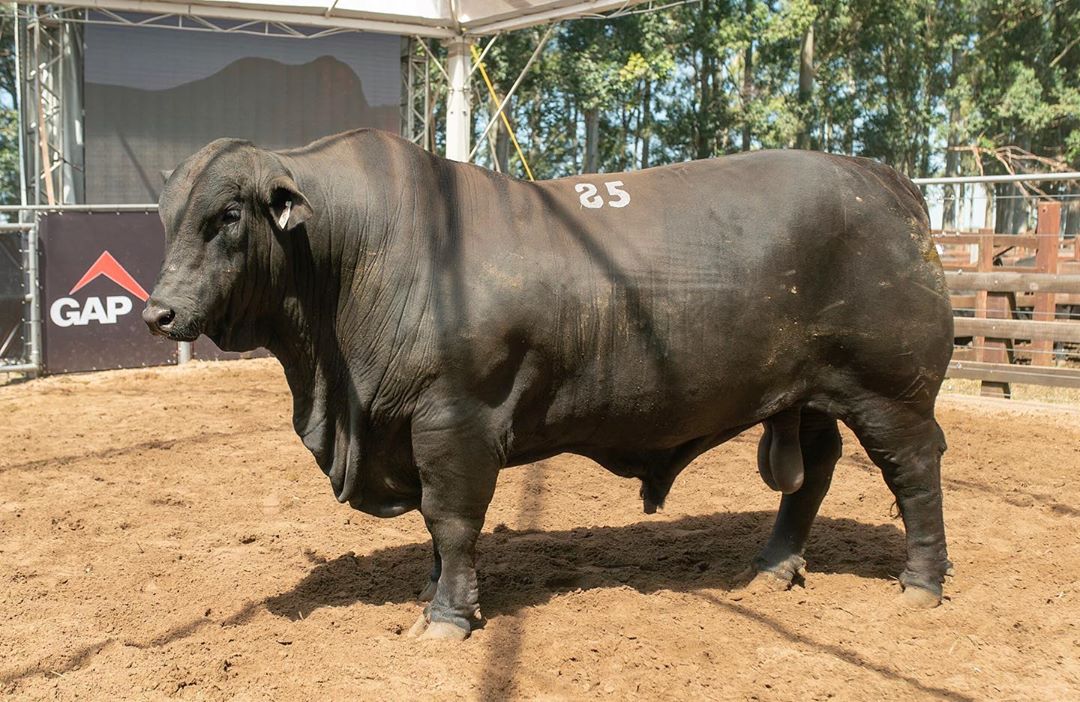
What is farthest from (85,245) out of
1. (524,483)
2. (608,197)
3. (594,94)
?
(594,94)

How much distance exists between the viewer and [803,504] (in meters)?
5.11

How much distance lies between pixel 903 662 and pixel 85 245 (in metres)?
10.2

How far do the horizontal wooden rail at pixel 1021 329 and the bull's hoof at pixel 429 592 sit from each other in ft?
24.2

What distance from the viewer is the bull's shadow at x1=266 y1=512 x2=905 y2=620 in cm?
486

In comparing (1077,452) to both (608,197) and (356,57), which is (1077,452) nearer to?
(608,197)

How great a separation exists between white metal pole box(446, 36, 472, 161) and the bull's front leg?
10.6m

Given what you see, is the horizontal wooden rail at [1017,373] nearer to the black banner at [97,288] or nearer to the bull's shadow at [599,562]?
the bull's shadow at [599,562]

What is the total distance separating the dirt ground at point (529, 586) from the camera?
12.6ft

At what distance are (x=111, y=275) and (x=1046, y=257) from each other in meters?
10.3

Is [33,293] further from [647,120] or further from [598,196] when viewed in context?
[647,120]

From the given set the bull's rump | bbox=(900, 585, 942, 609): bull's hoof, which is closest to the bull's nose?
the bull's rump


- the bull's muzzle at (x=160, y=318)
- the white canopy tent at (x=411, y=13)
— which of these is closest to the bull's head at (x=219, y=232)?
the bull's muzzle at (x=160, y=318)

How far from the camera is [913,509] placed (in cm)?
476

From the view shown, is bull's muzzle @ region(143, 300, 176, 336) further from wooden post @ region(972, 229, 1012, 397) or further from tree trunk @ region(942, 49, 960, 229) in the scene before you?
tree trunk @ region(942, 49, 960, 229)
